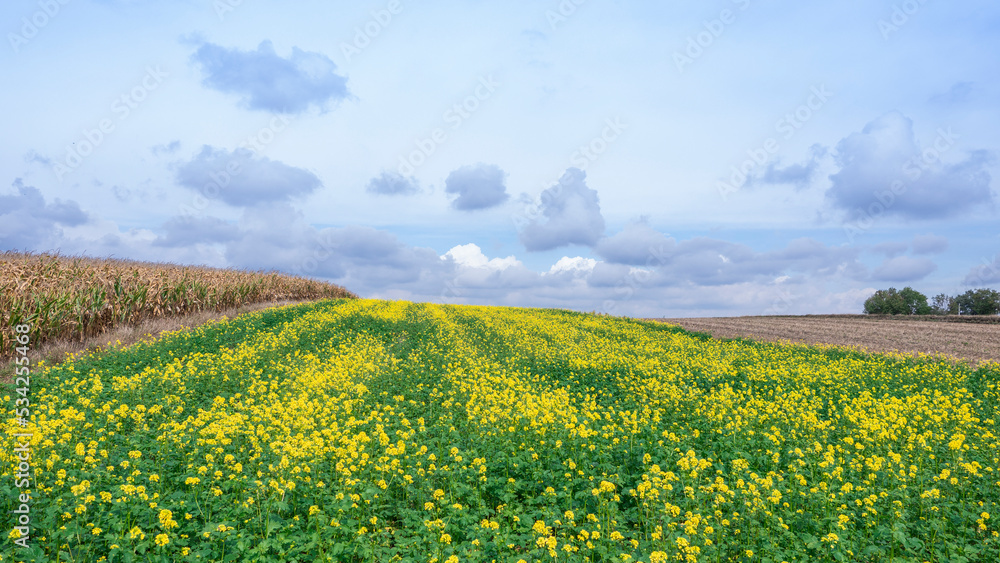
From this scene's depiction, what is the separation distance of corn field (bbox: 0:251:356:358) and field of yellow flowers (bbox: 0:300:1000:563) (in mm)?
3297

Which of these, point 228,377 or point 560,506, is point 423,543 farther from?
point 228,377

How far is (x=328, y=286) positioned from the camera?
62312 millimetres

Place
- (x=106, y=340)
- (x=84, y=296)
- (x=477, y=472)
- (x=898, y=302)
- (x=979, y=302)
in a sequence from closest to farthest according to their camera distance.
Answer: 1. (x=477, y=472)
2. (x=84, y=296)
3. (x=106, y=340)
4. (x=979, y=302)
5. (x=898, y=302)

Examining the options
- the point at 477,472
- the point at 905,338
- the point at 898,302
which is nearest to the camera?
the point at 477,472

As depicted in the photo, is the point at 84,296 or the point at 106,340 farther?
the point at 106,340

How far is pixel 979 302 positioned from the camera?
3265 inches

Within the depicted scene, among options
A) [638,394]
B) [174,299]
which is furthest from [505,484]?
[174,299]

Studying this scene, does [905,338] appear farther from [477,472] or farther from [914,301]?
[914,301]

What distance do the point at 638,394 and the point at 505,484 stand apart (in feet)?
22.9

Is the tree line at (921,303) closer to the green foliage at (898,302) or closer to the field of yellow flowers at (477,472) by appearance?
the green foliage at (898,302)

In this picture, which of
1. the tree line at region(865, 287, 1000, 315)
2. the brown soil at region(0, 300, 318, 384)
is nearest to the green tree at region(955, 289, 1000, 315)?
the tree line at region(865, 287, 1000, 315)

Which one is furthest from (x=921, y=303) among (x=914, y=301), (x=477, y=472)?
(x=477, y=472)

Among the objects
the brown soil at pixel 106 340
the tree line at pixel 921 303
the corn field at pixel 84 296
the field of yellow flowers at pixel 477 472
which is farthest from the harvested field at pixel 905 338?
the tree line at pixel 921 303

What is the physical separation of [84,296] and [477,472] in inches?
742
